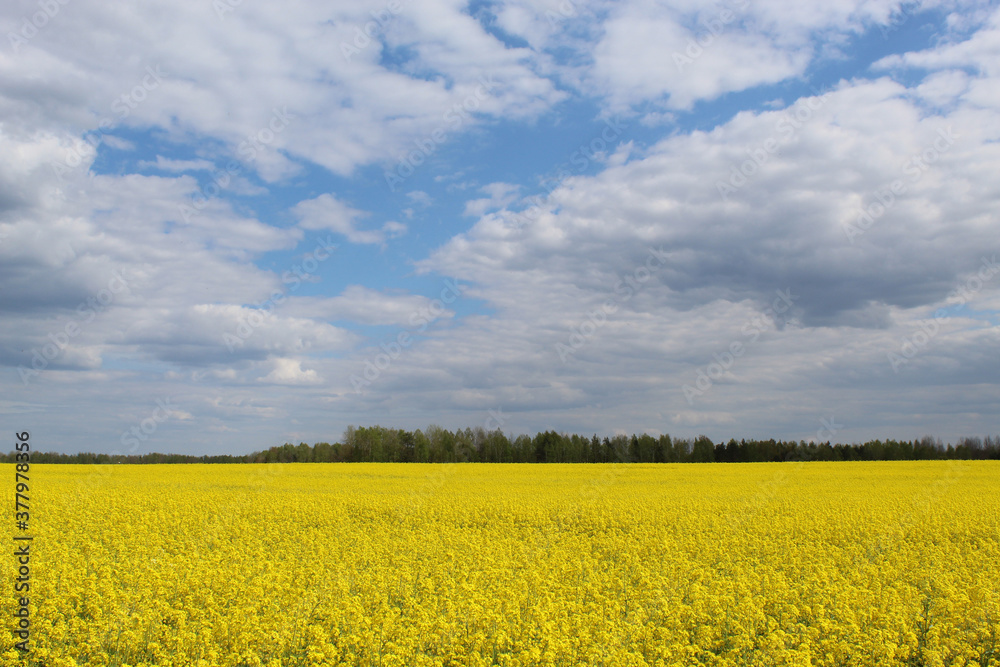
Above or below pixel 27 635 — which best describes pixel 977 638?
below

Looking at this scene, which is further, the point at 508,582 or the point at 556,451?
the point at 556,451

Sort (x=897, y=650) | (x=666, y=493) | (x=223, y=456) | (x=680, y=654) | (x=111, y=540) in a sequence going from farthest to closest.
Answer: (x=223, y=456) → (x=666, y=493) → (x=111, y=540) → (x=897, y=650) → (x=680, y=654)

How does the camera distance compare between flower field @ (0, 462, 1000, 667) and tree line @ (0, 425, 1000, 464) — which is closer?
flower field @ (0, 462, 1000, 667)

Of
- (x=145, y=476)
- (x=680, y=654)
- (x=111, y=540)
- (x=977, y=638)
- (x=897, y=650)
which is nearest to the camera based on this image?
(x=680, y=654)

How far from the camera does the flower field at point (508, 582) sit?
760 cm

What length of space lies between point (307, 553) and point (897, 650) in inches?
449

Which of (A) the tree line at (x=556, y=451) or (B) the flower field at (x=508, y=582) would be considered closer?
(B) the flower field at (x=508, y=582)

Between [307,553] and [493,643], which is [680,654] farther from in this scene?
[307,553]

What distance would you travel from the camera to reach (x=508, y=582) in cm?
1051

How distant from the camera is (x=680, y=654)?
7.47 meters

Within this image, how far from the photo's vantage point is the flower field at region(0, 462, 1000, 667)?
760cm

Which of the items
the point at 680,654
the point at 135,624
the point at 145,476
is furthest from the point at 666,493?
the point at 145,476

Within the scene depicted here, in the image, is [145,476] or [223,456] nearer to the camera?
[145,476]

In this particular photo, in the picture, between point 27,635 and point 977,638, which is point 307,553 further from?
point 977,638
